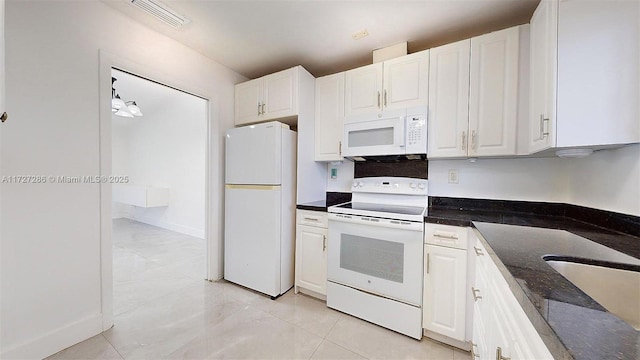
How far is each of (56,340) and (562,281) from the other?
8.78ft

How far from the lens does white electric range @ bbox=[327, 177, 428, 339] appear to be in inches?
63.7

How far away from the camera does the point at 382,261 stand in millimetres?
1739

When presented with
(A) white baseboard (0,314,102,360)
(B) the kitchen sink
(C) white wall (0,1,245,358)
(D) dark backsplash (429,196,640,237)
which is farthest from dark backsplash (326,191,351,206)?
(A) white baseboard (0,314,102,360)

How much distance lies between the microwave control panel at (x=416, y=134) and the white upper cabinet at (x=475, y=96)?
76 mm

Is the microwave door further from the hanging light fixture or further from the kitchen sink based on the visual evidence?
the hanging light fixture

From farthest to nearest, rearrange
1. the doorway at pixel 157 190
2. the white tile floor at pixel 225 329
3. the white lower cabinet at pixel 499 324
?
the doorway at pixel 157 190 < the white tile floor at pixel 225 329 < the white lower cabinet at pixel 499 324

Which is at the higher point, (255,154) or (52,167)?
(255,154)

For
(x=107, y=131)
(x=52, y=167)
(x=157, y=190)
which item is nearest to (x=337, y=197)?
(x=107, y=131)

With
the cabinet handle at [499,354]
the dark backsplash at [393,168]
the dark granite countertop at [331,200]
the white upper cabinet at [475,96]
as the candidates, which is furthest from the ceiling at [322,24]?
the cabinet handle at [499,354]

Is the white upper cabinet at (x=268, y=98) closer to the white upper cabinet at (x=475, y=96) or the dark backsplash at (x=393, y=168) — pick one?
the dark backsplash at (x=393, y=168)

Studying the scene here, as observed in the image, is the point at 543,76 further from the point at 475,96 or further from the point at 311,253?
the point at 311,253

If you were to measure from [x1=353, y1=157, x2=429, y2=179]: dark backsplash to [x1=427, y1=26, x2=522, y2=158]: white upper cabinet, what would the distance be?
31cm

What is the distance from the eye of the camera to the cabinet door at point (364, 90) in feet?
6.76

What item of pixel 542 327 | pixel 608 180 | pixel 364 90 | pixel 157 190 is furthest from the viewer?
pixel 157 190
